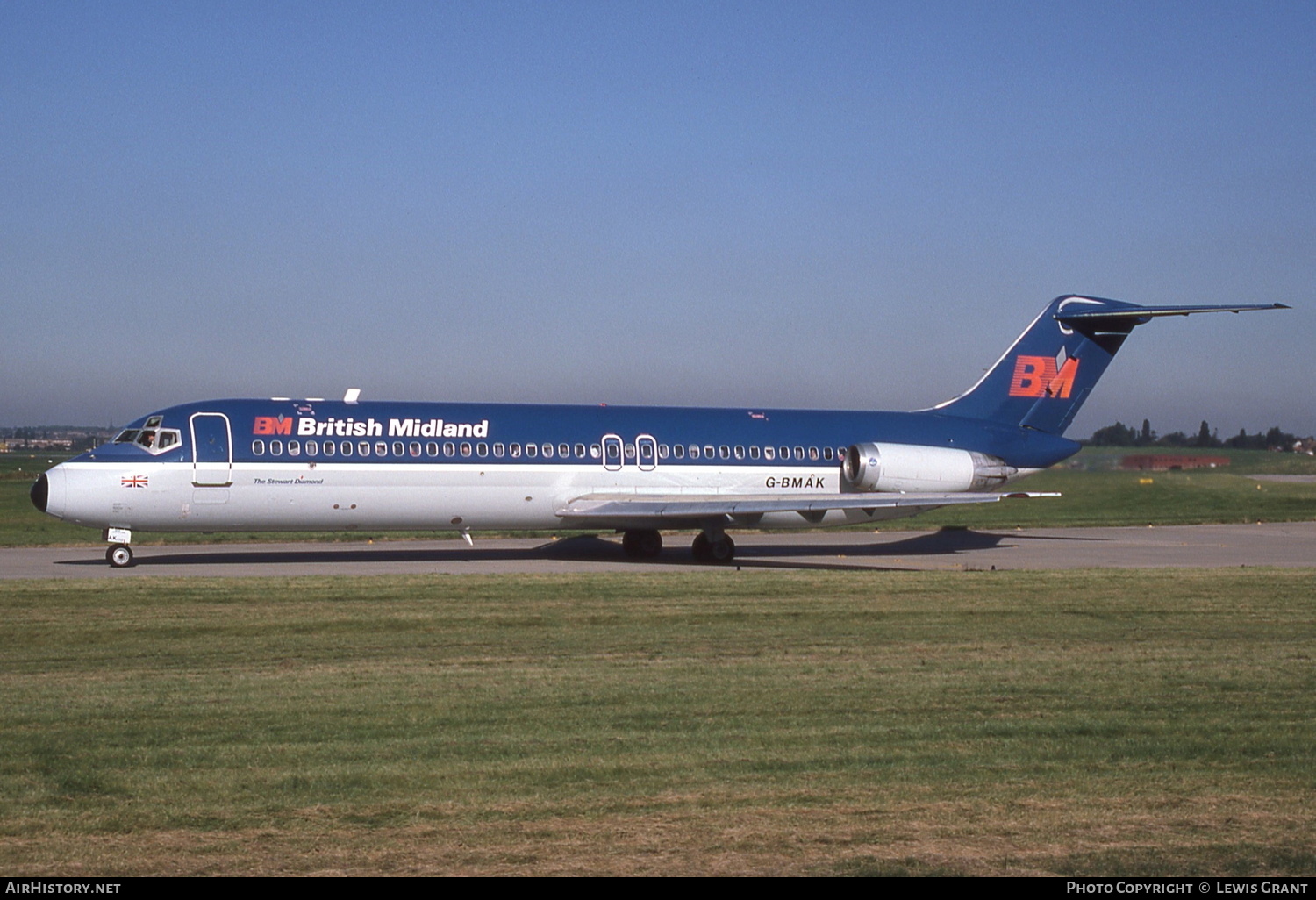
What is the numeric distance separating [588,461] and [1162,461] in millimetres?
34511

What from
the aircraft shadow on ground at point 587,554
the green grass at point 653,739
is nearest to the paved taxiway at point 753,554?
the aircraft shadow on ground at point 587,554

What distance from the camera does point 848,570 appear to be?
79.4 ft

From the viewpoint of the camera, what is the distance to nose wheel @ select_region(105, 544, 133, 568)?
24.9 m

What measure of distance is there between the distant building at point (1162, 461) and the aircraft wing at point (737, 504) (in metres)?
27.4

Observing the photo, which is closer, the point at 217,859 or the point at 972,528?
the point at 217,859

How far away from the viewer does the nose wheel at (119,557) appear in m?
24.9

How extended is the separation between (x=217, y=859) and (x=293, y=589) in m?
13.2

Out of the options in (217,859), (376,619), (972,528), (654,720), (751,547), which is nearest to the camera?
(217,859)

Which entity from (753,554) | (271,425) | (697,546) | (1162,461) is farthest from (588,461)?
(1162,461)

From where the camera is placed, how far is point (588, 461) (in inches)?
1078

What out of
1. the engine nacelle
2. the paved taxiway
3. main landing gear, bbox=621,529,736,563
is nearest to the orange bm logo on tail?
the engine nacelle

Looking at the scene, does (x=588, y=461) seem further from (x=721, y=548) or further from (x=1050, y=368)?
(x=1050, y=368)

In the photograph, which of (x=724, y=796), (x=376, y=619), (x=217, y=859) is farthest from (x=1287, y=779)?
(x=376, y=619)
